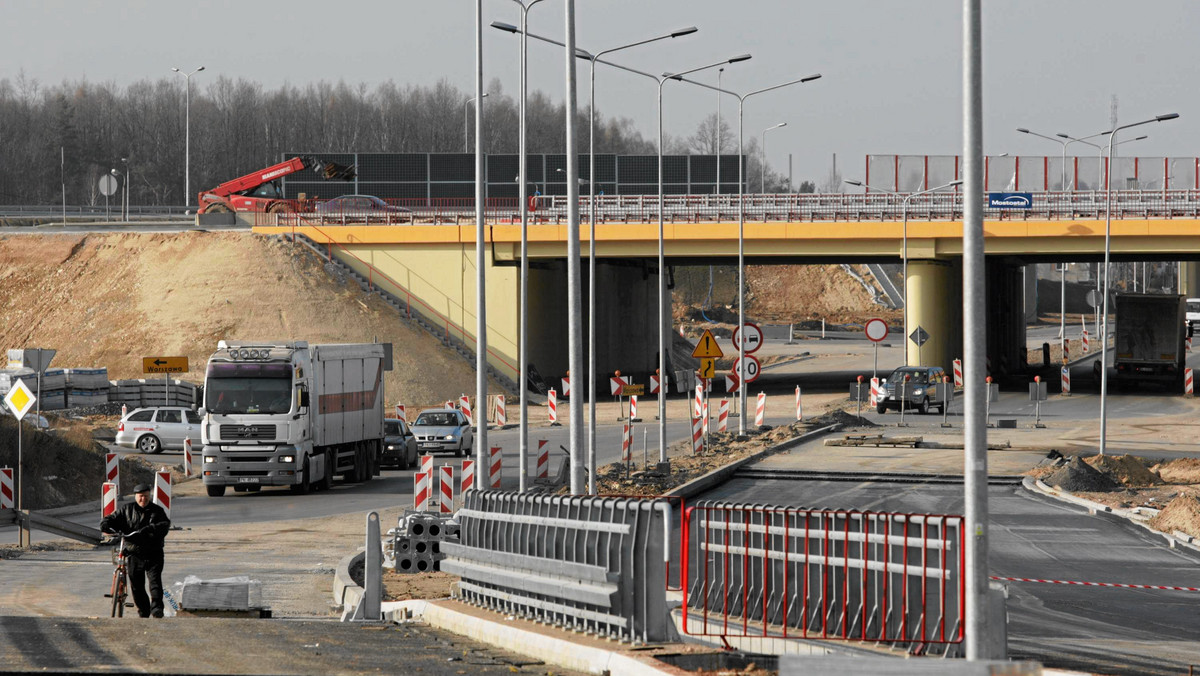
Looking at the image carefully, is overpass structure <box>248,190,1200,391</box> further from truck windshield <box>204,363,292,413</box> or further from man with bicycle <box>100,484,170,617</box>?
man with bicycle <box>100,484,170,617</box>

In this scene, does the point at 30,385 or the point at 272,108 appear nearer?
the point at 30,385

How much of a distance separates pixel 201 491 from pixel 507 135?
465 ft

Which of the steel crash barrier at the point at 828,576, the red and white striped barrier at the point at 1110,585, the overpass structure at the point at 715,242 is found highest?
the overpass structure at the point at 715,242

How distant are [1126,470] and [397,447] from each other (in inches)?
659

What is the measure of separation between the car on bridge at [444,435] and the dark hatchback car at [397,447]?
1.26 metres

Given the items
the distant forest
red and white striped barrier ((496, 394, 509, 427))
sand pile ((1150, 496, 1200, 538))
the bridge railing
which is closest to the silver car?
red and white striped barrier ((496, 394, 509, 427))

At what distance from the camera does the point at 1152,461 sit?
110 ft

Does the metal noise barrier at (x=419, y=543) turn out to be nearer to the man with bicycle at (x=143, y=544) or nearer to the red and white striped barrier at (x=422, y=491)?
the red and white striped barrier at (x=422, y=491)

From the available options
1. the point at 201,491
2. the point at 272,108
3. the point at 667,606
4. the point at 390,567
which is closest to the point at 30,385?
the point at 201,491

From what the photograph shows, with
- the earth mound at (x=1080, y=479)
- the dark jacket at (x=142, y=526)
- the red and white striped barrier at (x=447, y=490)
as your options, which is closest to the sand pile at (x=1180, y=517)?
the earth mound at (x=1080, y=479)

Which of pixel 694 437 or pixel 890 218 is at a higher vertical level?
pixel 890 218

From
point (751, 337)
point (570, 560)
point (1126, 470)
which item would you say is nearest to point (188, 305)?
point (751, 337)

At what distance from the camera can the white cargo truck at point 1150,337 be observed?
58.6m

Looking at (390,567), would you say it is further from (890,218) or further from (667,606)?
(890,218)
